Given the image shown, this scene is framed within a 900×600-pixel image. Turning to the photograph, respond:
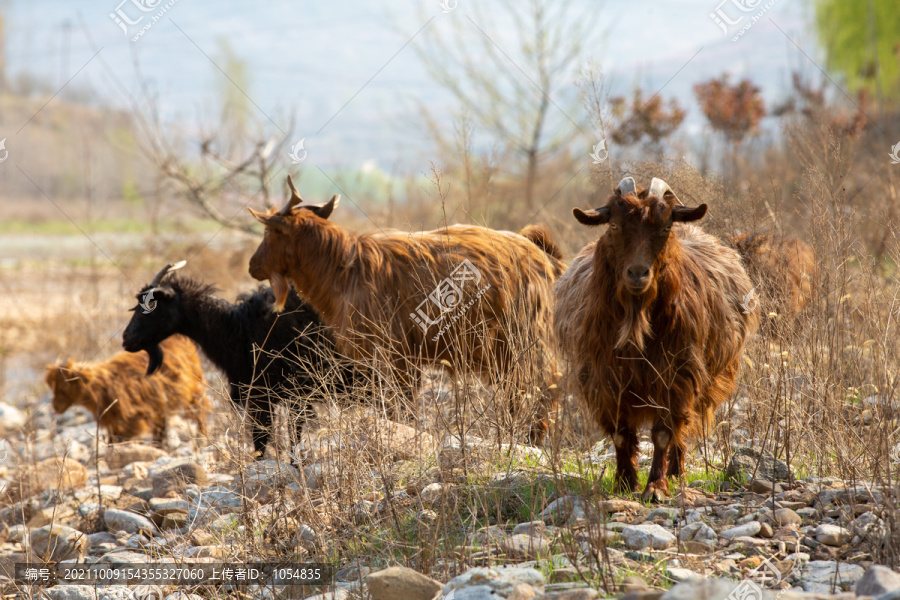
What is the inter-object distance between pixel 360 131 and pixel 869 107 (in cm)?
9515

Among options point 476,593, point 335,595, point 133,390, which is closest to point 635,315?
point 476,593

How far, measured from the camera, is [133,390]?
9.27 m

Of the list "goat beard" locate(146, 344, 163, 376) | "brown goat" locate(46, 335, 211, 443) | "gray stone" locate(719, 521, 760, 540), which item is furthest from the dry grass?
"brown goat" locate(46, 335, 211, 443)

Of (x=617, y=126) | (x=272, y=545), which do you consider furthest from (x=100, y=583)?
(x=617, y=126)

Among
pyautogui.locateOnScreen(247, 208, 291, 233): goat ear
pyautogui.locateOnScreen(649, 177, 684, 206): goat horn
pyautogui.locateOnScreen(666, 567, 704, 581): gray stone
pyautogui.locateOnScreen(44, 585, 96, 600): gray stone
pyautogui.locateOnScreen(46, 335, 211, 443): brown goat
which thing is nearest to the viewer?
pyautogui.locateOnScreen(666, 567, 704, 581): gray stone

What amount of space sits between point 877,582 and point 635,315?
1.85 meters

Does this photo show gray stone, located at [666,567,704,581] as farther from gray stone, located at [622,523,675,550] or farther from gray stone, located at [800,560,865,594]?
gray stone, located at [800,560,865,594]

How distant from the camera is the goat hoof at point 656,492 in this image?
474 centimetres

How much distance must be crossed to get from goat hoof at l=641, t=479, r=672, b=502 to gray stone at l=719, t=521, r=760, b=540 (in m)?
0.54

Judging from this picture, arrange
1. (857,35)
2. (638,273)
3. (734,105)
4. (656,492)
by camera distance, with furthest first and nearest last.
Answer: (857,35) < (734,105) < (656,492) < (638,273)

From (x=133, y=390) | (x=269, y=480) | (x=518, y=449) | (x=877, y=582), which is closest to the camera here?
(x=877, y=582)

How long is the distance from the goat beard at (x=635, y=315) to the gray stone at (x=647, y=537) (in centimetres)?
101

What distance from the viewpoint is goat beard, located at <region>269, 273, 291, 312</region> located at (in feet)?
23.2

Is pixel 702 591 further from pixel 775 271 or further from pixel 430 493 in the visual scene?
pixel 775 271
